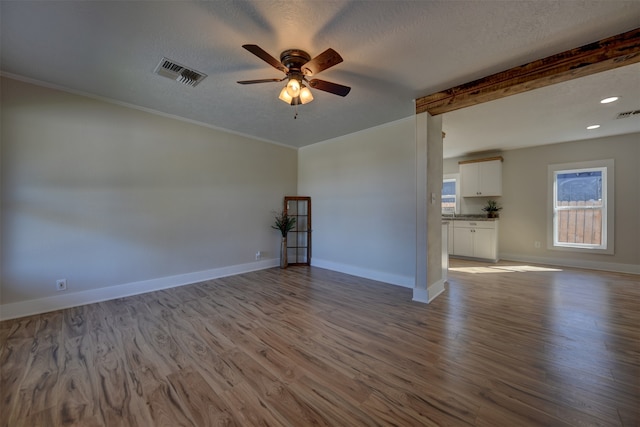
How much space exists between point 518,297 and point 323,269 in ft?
9.58

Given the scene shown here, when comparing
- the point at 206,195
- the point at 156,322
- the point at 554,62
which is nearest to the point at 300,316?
the point at 156,322

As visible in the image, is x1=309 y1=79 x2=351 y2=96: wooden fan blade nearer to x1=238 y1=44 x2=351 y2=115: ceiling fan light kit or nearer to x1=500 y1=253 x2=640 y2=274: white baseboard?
x1=238 y1=44 x2=351 y2=115: ceiling fan light kit

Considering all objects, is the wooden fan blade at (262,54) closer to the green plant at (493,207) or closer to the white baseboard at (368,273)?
the white baseboard at (368,273)

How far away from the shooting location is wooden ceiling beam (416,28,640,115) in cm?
188

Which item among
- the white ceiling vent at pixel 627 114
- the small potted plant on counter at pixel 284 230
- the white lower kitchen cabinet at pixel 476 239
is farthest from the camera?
the white lower kitchen cabinet at pixel 476 239

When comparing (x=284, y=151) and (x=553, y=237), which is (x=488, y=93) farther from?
(x=553, y=237)

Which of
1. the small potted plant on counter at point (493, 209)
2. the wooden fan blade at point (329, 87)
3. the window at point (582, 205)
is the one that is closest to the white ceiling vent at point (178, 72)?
the wooden fan blade at point (329, 87)

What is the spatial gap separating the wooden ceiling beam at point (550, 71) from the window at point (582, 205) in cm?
375

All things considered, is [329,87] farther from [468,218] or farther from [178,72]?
[468,218]

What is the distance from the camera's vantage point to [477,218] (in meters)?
5.46

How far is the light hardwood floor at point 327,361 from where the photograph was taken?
1.36 metres

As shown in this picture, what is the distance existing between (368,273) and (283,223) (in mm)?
1867

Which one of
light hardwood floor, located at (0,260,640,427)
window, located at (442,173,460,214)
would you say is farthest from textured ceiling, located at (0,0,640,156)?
window, located at (442,173,460,214)

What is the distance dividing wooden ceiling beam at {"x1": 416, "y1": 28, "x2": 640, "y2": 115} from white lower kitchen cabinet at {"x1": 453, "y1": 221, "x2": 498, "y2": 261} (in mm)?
3537
